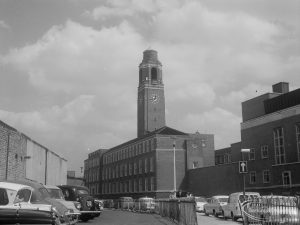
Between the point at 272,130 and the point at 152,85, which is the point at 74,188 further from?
the point at 152,85

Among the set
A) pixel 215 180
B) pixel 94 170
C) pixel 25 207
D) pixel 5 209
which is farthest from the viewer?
pixel 94 170

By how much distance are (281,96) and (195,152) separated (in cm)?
2680

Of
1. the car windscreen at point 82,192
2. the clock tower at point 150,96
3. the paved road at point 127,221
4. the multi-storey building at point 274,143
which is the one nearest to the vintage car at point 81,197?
the car windscreen at point 82,192

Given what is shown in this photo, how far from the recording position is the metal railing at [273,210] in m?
10.2

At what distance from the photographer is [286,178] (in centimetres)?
4909

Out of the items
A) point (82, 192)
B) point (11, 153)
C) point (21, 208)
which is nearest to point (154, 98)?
point (11, 153)

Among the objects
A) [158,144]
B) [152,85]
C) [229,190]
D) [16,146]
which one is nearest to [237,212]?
[16,146]

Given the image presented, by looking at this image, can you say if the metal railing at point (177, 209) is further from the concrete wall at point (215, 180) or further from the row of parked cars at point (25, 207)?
the concrete wall at point (215, 180)

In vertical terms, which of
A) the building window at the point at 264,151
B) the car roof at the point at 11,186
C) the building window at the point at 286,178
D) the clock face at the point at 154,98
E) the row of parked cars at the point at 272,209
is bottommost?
the row of parked cars at the point at 272,209

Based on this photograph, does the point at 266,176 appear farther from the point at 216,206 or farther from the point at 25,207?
the point at 25,207

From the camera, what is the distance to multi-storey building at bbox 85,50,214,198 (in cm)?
7562

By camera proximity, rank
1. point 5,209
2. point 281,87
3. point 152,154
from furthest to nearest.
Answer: point 152,154 < point 281,87 < point 5,209

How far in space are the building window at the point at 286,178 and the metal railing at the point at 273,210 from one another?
125ft

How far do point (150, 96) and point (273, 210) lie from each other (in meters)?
90.3
